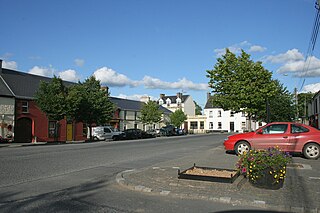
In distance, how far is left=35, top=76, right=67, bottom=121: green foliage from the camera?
28.5 meters

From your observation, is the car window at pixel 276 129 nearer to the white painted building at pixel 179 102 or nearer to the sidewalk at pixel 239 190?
the sidewalk at pixel 239 190

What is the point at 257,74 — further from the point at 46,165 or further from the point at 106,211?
the point at 106,211

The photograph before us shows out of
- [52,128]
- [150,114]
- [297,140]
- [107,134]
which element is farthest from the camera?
[150,114]

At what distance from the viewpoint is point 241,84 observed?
2116 centimetres

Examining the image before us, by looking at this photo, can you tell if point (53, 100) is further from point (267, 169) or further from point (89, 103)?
point (267, 169)

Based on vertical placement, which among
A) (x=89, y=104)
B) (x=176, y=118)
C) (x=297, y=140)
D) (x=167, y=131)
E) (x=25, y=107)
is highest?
(x=89, y=104)

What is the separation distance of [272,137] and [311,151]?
1594 millimetres

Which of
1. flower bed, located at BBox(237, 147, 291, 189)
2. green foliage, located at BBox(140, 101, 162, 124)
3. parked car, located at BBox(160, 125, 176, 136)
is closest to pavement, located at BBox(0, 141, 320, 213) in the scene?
flower bed, located at BBox(237, 147, 291, 189)

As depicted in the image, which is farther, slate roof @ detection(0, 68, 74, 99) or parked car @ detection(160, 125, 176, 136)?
parked car @ detection(160, 125, 176, 136)

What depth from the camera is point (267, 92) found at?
70.7ft

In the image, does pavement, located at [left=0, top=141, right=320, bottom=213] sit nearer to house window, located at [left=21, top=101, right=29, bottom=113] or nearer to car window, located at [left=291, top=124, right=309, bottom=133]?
car window, located at [left=291, top=124, right=309, bottom=133]

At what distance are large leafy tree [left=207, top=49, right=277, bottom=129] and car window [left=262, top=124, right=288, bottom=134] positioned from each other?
7.48 meters

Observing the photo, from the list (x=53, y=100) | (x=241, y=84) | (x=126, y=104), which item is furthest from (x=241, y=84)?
(x=126, y=104)

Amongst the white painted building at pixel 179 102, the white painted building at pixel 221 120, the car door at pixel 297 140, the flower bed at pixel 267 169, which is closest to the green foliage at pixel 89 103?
the car door at pixel 297 140
